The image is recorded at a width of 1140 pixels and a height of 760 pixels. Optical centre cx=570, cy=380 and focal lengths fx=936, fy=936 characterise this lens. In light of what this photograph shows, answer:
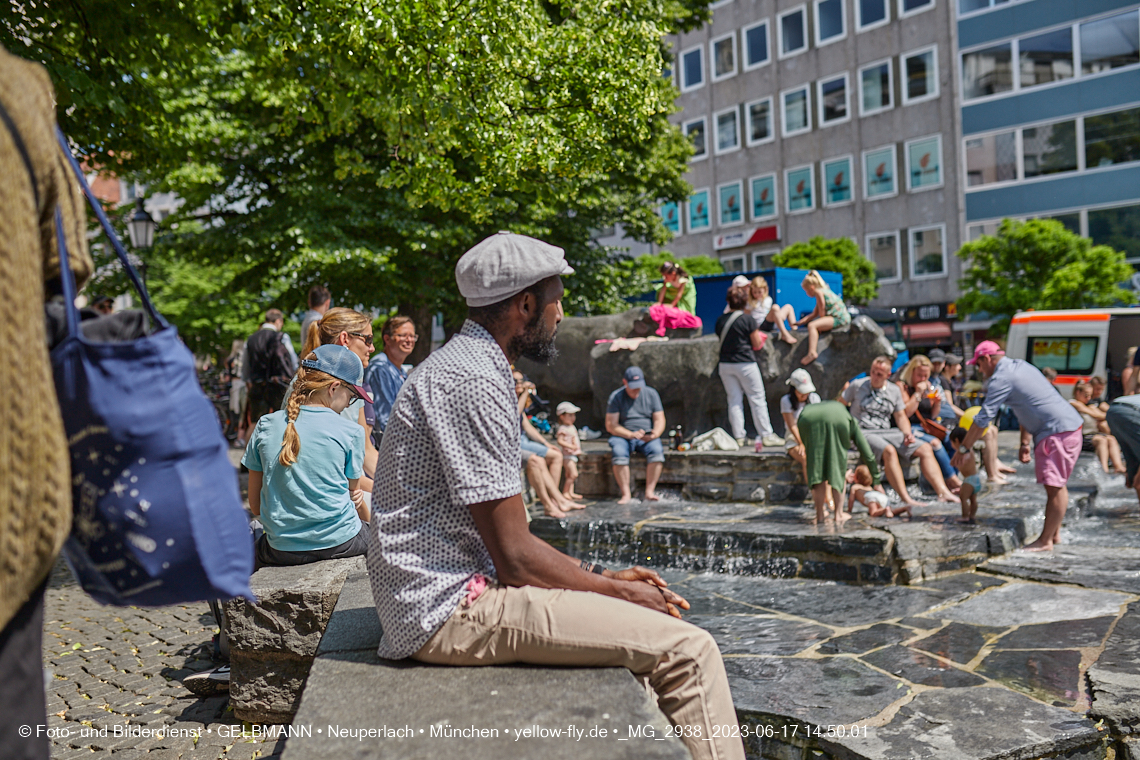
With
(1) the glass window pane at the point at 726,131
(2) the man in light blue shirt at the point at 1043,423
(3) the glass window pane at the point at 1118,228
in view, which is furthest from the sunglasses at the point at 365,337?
(1) the glass window pane at the point at 726,131

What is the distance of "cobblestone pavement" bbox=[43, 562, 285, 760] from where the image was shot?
3939mm

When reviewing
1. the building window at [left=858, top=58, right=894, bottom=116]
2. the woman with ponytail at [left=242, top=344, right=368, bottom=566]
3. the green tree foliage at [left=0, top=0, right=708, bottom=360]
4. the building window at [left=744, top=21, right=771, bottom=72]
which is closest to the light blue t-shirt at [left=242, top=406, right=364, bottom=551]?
the woman with ponytail at [left=242, top=344, right=368, bottom=566]

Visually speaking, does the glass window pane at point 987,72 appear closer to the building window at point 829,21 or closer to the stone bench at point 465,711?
the building window at point 829,21

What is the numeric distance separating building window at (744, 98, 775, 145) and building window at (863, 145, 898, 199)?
5163 mm

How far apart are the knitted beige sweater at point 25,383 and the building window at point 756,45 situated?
43249 millimetres

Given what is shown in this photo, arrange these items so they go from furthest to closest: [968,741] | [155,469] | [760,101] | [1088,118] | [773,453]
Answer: [760,101] < [1088,118] < [773,453] < [968,741] < [155,469]

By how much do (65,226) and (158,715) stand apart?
347 centimetres

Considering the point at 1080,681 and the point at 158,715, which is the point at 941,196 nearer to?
the point at 1080,681

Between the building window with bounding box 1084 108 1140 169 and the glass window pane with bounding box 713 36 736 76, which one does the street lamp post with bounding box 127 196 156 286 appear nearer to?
the building window with bounding box 1084 108 1140 169

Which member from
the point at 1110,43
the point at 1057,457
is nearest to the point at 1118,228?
the point at 1110,43

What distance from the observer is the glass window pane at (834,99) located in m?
38.4

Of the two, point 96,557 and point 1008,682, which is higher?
point 96,557

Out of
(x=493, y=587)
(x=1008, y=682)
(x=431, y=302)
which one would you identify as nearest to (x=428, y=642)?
(x=493, y=587)

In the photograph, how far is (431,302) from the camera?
18094 millimetres
